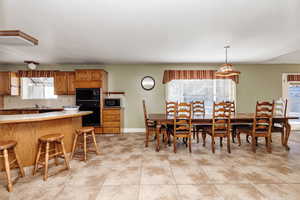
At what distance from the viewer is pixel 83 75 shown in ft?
14.2

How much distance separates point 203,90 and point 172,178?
365 cm

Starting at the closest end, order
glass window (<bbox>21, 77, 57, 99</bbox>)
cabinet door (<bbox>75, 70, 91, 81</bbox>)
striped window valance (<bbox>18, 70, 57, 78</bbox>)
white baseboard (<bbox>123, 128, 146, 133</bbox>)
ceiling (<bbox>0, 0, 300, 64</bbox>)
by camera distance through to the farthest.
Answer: ceiling (<bbox>0, 0, 300, 64</bbox>) < cabinet door (<bbox>75, 70, 91, 81</bbox>) < striped window valance (<bbox>18, 70, 57, 78</bbox>) < glass window (<bbox>21, 77, 57, 99</bbox>) < white baseboard (<bbox>123, 128, 146, 133</bbox>)

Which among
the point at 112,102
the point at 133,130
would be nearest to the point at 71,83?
the point at 112,102

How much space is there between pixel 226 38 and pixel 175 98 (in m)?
2.51

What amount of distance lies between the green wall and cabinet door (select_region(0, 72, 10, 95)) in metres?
2.12

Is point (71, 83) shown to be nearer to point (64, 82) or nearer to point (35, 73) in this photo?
point (64, 82)

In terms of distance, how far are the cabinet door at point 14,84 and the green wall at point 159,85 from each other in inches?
77.5

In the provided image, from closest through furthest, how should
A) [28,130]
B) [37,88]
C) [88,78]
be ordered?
[28,130] → [88,78] → [37,88]

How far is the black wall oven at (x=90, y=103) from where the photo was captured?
172 inches

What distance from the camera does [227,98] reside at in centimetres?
500

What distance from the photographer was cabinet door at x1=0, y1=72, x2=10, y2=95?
437 centimetres

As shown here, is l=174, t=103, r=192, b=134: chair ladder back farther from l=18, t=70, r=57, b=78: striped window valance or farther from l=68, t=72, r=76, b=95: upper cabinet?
l=18, t=70, r=57, b=78: striped window valance

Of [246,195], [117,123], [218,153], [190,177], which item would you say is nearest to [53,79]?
[117,123]

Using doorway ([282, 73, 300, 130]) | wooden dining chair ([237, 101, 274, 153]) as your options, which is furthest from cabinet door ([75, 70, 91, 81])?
doorway ([282, 73, 300, 130])
